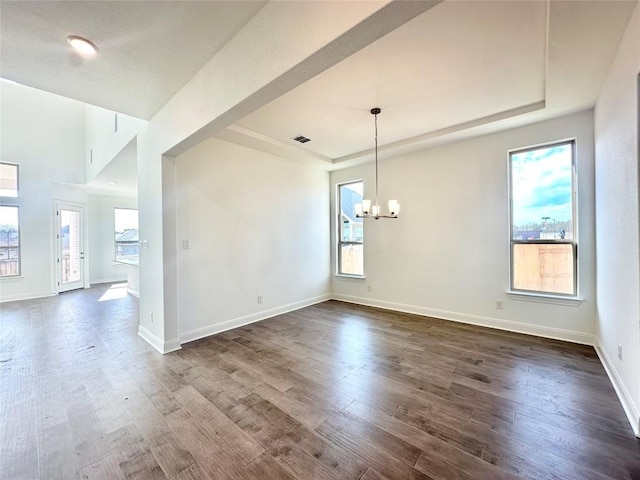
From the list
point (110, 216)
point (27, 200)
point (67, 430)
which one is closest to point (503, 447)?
point (67, 430)

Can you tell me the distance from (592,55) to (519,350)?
2.97 meters

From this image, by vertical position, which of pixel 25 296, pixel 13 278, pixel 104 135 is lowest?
pixel 25 296

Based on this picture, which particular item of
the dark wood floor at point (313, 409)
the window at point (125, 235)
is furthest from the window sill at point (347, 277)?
the window at point (125, 235)

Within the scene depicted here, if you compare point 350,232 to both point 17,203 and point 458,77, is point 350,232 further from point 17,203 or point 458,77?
point 17,203

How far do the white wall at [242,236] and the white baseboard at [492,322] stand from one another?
4.71ft

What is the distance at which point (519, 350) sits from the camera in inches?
126

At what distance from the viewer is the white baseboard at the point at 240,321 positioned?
3666mm

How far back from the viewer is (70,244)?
738 cm

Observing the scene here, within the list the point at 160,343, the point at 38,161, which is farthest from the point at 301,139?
the point at 38,161

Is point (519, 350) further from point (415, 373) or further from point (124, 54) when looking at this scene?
point (124, 54)

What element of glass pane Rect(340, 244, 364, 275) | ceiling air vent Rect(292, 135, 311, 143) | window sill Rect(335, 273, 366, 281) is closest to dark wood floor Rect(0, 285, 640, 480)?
window sill Rect(335, 273, 366, 281)

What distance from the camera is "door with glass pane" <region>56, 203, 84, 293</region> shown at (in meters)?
6.92

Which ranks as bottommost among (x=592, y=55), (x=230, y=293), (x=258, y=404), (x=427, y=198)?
(x=258, y=404)

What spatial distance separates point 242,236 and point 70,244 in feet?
20.8
